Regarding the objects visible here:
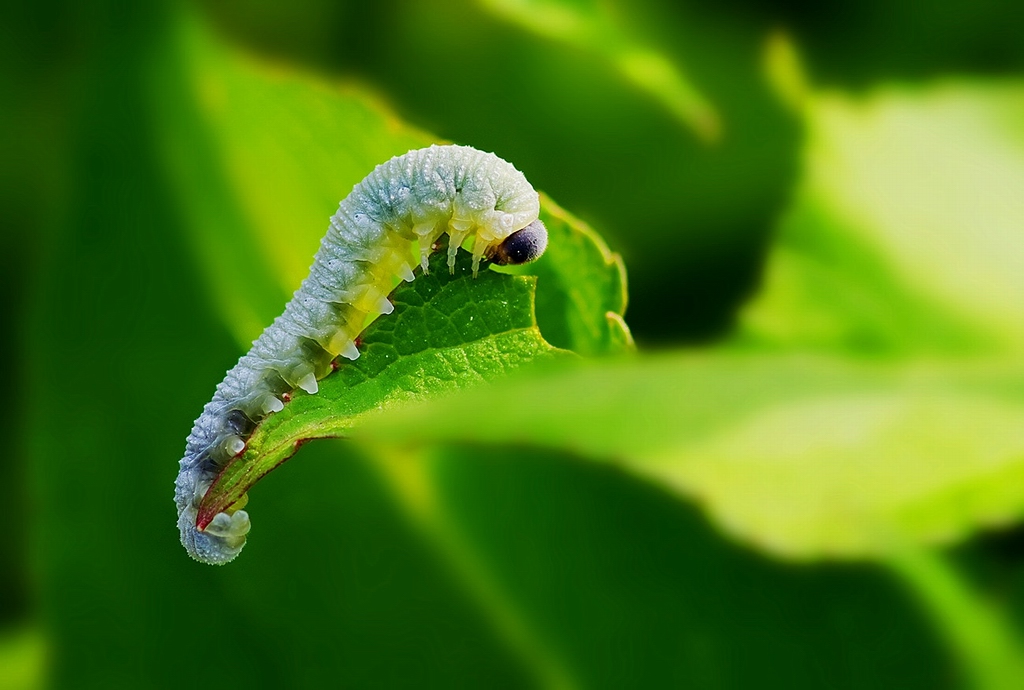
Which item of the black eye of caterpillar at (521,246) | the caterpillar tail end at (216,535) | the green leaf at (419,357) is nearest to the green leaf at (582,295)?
the black eye of caterpillar at (521,246)

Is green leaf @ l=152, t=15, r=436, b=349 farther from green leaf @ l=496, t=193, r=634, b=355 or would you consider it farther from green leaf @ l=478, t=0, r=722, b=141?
green leaf @ l=478, t=0, r=722, b=141

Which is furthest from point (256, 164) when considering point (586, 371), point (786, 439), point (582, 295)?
point (786, 439)

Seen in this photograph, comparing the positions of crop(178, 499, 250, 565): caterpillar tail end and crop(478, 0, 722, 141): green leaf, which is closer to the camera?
crop(178, 499, 250, 565): caterpillar tail end

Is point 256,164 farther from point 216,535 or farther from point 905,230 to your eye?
point 905,230

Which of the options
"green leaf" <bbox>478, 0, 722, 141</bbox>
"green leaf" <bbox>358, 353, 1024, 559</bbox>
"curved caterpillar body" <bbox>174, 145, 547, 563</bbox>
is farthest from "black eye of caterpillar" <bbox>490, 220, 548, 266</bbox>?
"green leaf" <bbox>478, 0, 722, 141</bbox>

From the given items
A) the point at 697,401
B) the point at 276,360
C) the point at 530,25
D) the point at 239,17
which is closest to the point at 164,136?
the point at 239,17

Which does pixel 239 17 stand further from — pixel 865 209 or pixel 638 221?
pixel 865 209

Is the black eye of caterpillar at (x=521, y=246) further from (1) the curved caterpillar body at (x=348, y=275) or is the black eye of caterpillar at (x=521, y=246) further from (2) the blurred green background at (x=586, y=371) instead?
(2) the blurred green background at (x=586, y=371)
